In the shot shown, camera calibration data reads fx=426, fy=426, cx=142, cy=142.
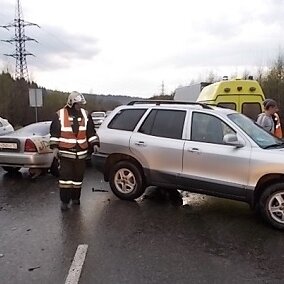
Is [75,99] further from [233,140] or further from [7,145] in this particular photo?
[7,145]

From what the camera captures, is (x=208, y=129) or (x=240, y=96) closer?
(x=208, y=129)

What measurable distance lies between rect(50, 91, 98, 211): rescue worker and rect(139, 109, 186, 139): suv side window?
105cm

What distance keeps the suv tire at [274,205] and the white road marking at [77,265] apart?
103 inches

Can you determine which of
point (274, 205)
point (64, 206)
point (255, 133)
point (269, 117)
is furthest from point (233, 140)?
point (64, 206)

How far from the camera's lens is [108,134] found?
25.6 feet

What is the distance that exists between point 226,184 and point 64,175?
8.58 feet

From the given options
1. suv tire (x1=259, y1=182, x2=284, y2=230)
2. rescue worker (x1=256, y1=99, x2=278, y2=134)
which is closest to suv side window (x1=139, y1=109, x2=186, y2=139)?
suv tire (x1=259, y1=182, x2=284, y2=230)

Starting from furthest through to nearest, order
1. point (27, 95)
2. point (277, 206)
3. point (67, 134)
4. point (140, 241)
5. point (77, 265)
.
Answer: point (27, 95) < point (67, 134) < point (277, 206) < point (140, 241) < point (77, 265)

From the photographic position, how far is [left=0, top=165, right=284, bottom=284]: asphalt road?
14.1 ft

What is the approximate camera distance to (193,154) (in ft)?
22.0

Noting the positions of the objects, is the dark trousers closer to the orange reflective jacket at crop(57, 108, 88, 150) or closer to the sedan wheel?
the orange reflective jacket at crop(57, 108, 88, 150)

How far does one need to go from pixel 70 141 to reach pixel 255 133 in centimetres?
296

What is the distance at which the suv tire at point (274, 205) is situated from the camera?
234 inches

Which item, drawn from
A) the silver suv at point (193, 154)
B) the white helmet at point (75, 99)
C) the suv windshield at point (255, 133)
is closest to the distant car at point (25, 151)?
the silver suv at point (193, 154)
